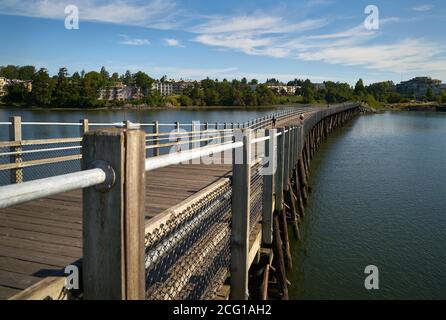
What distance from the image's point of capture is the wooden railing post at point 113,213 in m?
1.62

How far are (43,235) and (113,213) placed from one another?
9.63 ft

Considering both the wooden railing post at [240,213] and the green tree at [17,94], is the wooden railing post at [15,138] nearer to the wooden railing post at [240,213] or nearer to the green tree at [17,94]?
the wooden railing post at [240,213]

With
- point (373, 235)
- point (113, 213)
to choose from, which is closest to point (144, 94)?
point (373, 235)

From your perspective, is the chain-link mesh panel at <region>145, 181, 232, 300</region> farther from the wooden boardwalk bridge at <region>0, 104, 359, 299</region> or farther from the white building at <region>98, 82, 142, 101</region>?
the white building at <region>98, 82, 142, 101</region>

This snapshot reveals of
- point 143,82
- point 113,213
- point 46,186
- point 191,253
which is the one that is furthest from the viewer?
point 143,82

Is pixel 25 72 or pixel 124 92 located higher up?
pixel 25 72

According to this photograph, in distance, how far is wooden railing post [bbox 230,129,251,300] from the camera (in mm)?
3898

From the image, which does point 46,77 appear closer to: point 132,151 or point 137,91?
point 137,91

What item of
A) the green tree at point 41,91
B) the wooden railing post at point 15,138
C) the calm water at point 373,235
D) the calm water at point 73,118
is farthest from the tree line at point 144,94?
the wooden railing post at point 15,138

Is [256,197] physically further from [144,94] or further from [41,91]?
[144,94]

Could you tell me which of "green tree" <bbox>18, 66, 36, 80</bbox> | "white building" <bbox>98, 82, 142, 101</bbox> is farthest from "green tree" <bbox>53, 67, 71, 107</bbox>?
"green tree" <bbox>18, 66, 36, 80</bbox>

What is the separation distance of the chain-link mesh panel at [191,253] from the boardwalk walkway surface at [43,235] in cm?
73

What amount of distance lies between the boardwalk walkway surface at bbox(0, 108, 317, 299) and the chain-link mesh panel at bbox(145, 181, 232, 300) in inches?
28.6

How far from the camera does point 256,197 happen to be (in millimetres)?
7293
